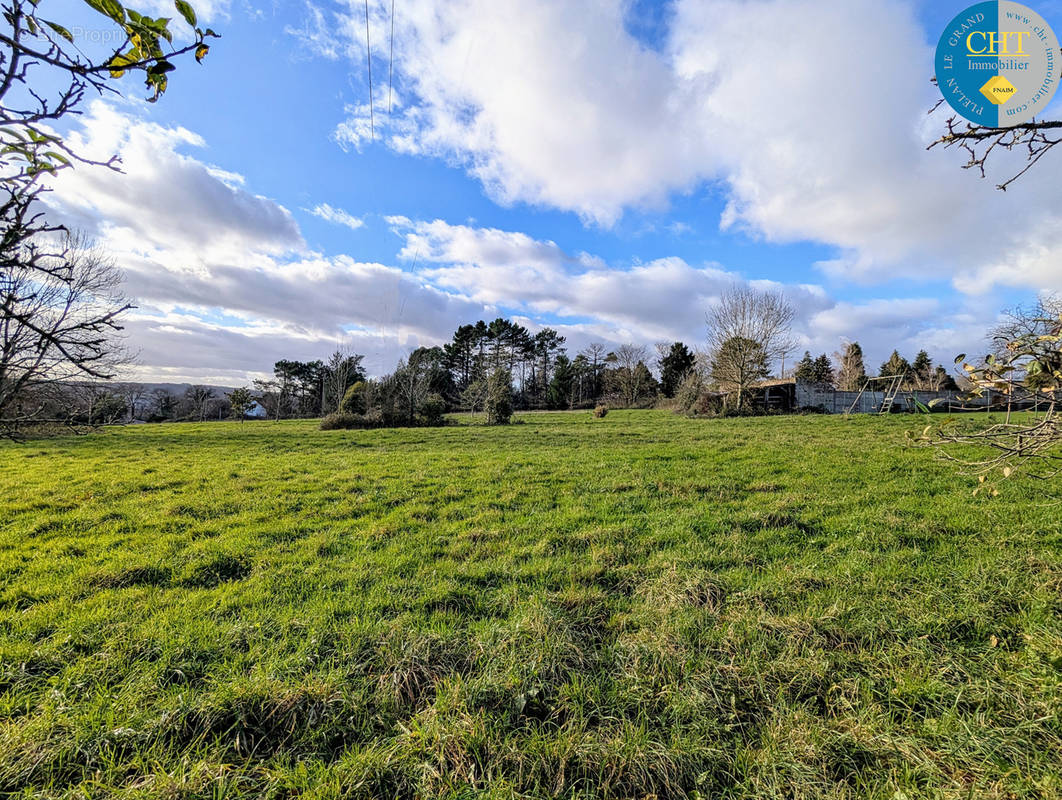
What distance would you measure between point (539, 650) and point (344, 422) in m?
22.5

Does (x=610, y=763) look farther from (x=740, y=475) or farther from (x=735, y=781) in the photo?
(x=740, y=475)

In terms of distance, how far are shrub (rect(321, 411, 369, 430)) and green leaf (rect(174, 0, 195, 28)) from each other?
23145 millimetres

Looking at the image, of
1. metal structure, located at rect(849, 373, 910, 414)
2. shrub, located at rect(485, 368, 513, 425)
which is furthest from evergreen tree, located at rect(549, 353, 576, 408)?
metal structure, located at rect(849, 373, 910, 414)

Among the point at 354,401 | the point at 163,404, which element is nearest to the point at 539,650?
the point at 354,401

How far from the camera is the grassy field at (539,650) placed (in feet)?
6.32

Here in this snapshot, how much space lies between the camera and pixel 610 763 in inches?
77.3

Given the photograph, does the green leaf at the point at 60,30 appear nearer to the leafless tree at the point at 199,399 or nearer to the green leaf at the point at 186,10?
the green leaf at the point at 186,10

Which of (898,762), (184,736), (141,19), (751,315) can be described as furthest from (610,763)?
(751,315)

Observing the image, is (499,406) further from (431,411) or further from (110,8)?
(110,8)

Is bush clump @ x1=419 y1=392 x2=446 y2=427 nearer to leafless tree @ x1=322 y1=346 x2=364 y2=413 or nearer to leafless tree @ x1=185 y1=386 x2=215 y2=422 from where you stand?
leafless tree @ x1=322 y1=346 x2=364 y2=413

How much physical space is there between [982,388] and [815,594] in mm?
2183

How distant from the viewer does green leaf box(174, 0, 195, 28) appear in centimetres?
116

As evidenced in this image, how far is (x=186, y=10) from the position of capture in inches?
46.6

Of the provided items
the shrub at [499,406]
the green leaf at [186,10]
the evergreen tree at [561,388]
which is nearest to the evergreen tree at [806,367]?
the evergreen tree at [561,388]
